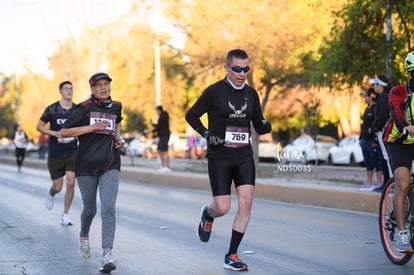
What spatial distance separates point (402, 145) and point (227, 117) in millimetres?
1703

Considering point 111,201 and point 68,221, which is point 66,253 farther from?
point 68,221

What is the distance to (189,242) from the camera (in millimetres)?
9812

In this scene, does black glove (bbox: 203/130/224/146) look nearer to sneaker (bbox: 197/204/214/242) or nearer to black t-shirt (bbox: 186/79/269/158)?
black t-shirt (bbox: 186/79/269/158)

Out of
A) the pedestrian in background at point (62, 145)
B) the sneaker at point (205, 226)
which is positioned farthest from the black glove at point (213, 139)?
the pedestrian in background at point (62, 145)

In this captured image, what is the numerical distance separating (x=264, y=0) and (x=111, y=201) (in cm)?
1600

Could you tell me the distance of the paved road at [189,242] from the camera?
7930 mm

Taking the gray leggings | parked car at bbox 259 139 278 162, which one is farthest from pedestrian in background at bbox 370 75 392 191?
parked car at bbox 259 139 278 162

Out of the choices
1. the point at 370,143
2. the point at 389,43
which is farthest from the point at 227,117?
the point at 389,43

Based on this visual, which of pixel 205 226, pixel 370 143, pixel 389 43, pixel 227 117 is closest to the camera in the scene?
pixel 227 117

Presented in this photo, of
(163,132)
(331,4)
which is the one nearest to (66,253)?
(331,4)

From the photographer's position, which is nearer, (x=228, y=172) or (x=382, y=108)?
(x=228, y=172)

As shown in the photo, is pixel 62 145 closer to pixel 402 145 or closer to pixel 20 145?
pixel 402 145

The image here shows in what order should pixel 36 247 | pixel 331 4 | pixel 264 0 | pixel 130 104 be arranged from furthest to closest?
pixel 130 104, pixel 264 0, pixel 331 4, pixel 36 247

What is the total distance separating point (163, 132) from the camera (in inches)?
910
